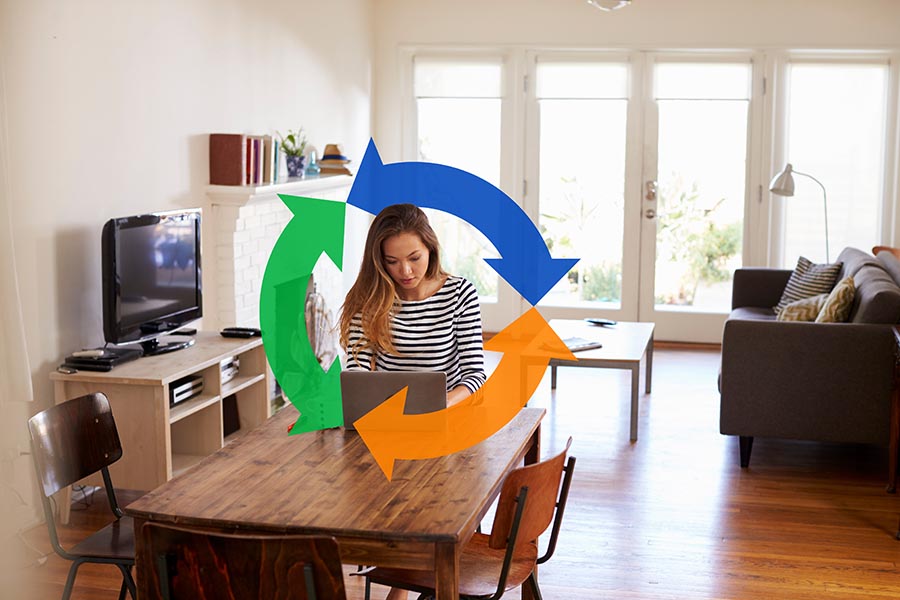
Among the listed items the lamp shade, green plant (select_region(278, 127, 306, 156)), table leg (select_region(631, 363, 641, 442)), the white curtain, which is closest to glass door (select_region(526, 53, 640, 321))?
the lamp shade

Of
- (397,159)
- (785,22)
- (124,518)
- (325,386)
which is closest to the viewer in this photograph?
(325,386)

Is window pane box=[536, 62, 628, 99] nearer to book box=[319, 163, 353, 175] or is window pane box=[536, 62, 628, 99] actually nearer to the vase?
book box=[319, 163, 353, 175]

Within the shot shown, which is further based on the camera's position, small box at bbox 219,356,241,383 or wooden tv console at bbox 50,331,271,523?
small box at bbox 219,356,241,383

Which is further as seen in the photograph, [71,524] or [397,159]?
[397,159]

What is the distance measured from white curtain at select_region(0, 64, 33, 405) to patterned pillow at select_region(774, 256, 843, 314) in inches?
169

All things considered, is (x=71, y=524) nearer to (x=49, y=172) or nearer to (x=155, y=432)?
(x=155, y=432)

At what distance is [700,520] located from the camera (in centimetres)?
412

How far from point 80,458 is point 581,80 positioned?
6.00 metres

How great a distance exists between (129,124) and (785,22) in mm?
5168

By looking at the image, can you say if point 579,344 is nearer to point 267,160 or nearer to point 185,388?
point 267,160

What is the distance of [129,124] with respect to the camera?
15.0 feet

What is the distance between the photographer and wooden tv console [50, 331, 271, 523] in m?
3.97

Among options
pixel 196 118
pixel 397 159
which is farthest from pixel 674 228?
pixel 196 118

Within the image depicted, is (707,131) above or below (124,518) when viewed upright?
above
